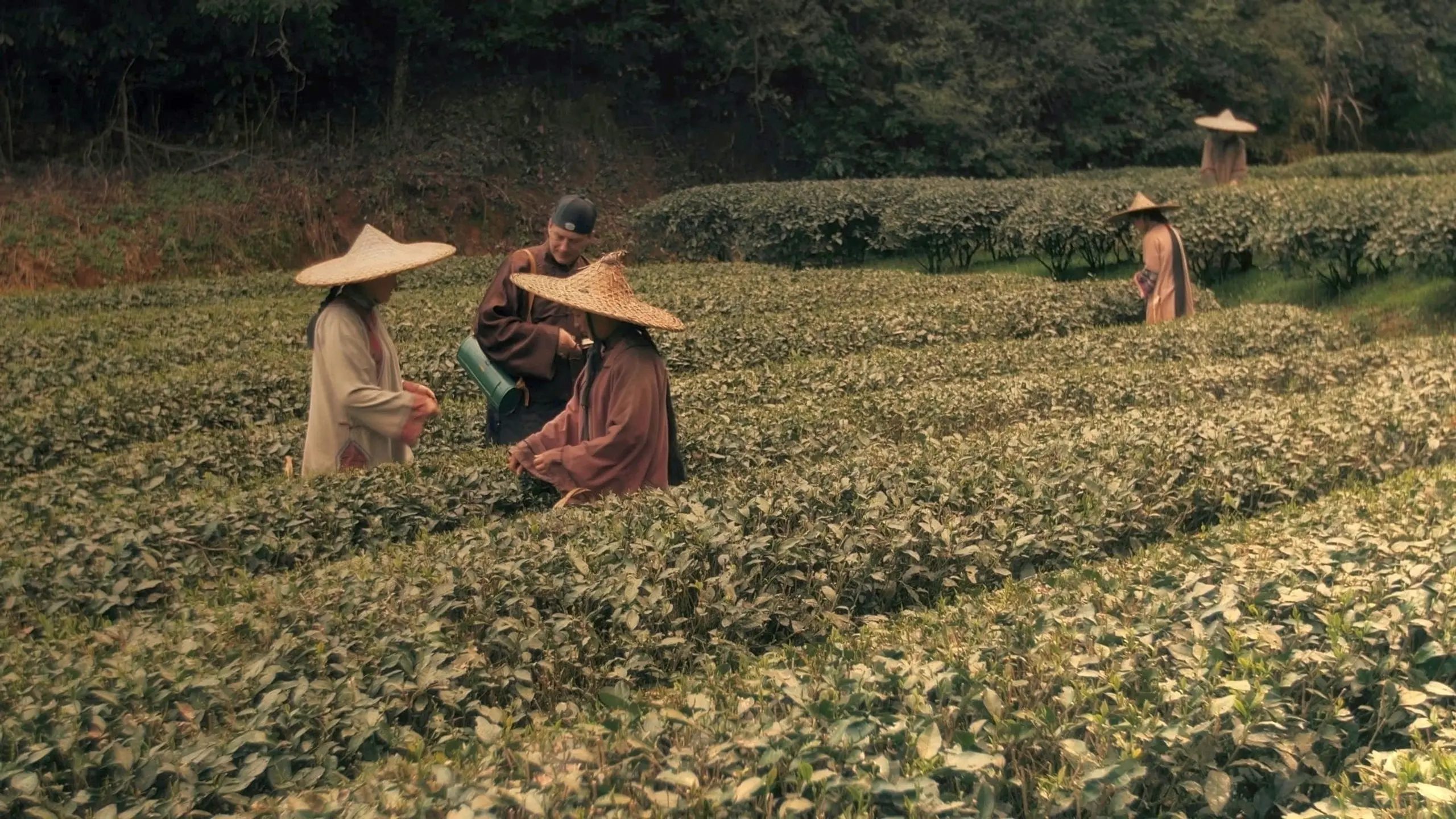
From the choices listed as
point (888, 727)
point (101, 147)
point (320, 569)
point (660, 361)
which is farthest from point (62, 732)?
point (101, 147)

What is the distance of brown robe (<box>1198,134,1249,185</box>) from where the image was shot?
2253 centimetres

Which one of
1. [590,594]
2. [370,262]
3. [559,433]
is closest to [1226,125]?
[559,433]

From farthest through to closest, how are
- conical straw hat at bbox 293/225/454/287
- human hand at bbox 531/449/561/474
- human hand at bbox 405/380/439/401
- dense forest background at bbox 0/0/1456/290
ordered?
dense forest background at bbox 0/0/1456/290 → human hand at bbox 405/380/439/401 → conical straw hat at bbox 293/225/454/287 → human hand at bbox 531/449/561/474

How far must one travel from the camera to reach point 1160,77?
35.0 m

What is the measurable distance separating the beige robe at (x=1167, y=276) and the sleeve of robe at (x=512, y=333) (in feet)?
23.9

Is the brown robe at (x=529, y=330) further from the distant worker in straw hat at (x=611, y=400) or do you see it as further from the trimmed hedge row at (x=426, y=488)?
the distant worker in straw hat at (x=611, y=400)

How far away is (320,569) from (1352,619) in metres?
3.75

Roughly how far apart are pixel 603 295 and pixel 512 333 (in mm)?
1595

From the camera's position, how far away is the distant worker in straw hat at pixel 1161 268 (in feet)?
42.7

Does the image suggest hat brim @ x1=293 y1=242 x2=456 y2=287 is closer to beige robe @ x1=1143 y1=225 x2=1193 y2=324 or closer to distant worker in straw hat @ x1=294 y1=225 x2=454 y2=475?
distant worker in straw hat @ x1=294 y1=225 x2=454 y2=475

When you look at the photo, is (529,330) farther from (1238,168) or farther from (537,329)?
(1238,168)

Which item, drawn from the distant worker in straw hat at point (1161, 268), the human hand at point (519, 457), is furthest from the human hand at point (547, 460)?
the distant worker in straw hat at point (1161, 268)

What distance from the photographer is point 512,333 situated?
7617 mm

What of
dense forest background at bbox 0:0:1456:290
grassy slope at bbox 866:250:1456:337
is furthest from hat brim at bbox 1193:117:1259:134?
dense forest background at bbox 0:0:1456:290
